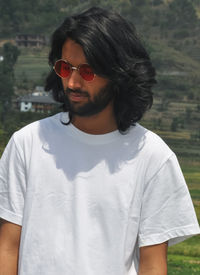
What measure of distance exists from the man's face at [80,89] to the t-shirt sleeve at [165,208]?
0.25 m

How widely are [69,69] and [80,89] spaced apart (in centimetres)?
A: 6

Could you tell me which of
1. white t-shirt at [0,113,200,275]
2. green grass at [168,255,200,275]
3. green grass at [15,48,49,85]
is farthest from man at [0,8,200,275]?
green grass at [15,48,49,85]

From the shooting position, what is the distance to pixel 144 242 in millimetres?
1560

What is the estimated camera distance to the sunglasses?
152cm

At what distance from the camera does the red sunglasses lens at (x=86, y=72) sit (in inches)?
59.9

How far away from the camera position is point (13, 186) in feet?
5.17

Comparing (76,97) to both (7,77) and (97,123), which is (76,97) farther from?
(7,77)

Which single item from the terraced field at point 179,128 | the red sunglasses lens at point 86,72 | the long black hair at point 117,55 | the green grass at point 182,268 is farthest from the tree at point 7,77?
the red sunglasses lens at point 86,72

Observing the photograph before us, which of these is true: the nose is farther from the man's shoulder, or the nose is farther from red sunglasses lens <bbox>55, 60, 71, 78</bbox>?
the man's shoulder

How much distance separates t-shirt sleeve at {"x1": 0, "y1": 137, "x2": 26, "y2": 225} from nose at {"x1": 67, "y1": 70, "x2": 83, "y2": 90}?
210mm

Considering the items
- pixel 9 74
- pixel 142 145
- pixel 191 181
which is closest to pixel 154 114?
pixel 191 181

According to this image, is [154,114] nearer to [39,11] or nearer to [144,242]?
[39,11]

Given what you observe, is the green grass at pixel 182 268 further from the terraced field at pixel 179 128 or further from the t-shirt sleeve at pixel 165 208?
the terraced field at pixel 179 128

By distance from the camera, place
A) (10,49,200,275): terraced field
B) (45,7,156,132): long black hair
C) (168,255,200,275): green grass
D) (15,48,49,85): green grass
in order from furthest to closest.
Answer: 1. (15,48,49,85): green grass
2. (10,49,200,275): terraced field
3. (168,255,200,275): green grass
4. (45,7,156,132): long black hair
